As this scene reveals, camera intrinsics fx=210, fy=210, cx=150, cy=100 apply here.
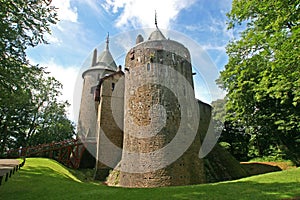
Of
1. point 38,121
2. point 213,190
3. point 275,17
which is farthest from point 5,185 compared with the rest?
point 38,121

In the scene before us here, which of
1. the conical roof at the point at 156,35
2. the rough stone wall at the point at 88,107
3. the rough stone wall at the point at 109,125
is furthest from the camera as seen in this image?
the rough stone wall at the point at 88,107

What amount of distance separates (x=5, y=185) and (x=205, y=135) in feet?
57.0

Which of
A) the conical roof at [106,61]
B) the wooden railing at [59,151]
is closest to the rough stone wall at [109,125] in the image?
the wooden railing at [59,151]

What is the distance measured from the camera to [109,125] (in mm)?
20500

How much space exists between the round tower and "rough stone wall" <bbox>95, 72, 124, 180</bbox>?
6482 millimetres

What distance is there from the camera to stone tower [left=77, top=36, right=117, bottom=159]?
2784cm

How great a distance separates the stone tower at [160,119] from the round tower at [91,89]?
14.5 m

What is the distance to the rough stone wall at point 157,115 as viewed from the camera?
11500 mm

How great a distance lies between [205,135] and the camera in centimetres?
2134

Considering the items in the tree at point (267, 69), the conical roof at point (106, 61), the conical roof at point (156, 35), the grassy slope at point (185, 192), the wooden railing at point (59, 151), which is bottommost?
the grassy slope at point (185, 192)

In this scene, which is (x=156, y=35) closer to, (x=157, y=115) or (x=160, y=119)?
(x=157, y=115)

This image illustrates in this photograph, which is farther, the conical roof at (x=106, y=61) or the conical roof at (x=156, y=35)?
the conical roof at (x=106, y=61)

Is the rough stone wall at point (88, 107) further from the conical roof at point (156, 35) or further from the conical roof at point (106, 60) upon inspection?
the conical roof at point (156, 35)

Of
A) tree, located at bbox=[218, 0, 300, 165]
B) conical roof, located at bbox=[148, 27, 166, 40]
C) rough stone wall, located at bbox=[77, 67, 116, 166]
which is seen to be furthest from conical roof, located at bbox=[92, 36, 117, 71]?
tree, located at bbox=[218, 0, 300, 165]
